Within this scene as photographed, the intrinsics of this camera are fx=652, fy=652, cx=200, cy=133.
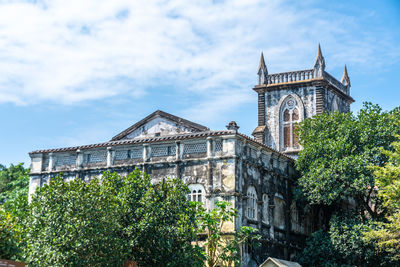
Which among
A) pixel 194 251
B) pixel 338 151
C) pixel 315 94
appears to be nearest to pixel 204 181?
pixel 194 251

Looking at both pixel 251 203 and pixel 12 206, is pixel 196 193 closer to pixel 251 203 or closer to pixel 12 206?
pixel 251 203

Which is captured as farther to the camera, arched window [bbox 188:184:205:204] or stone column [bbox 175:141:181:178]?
stone column [bbox 175:141:181:178]

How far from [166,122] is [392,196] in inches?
564

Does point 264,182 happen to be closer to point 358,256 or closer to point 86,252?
point 358,256

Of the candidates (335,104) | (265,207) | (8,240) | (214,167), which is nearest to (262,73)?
(335,104)

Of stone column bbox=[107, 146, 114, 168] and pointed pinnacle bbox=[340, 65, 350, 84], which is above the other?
pointed pinnacle bbox=[340, 65, 350, 84]

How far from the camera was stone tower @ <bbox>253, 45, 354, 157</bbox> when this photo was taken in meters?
46.8

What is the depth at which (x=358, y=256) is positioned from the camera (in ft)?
102

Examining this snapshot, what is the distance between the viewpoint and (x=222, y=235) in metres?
28.9

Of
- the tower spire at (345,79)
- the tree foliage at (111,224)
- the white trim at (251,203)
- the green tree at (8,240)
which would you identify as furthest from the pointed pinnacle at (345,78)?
the green tree at (8,240)

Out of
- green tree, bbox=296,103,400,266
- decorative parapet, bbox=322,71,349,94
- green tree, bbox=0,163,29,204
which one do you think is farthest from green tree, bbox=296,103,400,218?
green tree, bbox=0,163,29,204

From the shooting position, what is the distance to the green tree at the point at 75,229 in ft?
77.7

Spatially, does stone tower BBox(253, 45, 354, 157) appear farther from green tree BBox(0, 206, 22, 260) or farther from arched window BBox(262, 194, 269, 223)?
green tree BBox(0, 206, 22, 260)

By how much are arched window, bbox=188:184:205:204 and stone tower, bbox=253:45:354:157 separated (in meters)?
17.2
